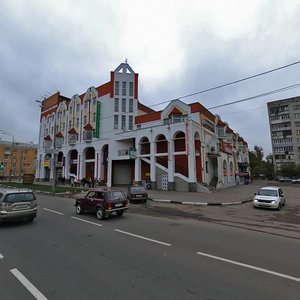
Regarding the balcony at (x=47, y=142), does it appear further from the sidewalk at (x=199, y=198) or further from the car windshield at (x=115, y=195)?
the car windshield at (x=115, y=195)

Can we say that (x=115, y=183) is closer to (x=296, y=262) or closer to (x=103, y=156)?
(x=103, y=156)

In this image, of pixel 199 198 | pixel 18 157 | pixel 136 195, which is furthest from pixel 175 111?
pixel 18 157

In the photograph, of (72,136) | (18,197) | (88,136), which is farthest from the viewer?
(72,136)

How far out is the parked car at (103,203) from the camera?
38.4 feet

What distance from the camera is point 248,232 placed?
917 cm

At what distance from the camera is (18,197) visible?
10.5 meters

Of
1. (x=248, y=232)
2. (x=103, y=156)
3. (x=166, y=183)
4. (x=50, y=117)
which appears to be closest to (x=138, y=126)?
(x=103, y=156)

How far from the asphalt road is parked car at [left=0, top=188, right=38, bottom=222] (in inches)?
33.6

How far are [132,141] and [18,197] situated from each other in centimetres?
2933

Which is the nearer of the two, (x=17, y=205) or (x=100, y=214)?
(x=17, y=205)

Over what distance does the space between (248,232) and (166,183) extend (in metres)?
22.5

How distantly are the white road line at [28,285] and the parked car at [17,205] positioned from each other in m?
5.53

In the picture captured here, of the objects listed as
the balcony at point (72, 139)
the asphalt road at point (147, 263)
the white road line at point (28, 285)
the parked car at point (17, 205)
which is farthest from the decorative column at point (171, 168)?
the white road line at point (28, 285)

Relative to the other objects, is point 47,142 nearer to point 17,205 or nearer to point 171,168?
point 171,168
